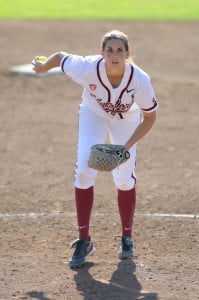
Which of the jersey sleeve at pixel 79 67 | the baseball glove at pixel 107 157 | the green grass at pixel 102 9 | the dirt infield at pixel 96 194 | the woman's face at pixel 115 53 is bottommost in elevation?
the dirt infield at pixel 96 194

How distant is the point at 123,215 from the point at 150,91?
104 cm

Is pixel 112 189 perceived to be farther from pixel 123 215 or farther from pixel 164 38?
pixel 164 38

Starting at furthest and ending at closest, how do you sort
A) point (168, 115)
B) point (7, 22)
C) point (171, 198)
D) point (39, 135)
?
point (7, 22), point (168, 115), point (39, 135), point (171, 198)

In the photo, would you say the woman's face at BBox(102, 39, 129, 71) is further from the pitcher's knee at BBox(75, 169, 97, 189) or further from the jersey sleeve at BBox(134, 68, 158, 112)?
the pitcher's knee at BBox(75, 169, 97, 189)

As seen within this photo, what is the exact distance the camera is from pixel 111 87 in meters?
6.37

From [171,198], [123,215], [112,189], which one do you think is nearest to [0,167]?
[112,189]

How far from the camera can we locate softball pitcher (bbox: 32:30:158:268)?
632 centimetres

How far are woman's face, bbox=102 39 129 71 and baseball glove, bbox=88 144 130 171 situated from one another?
23.3 inches

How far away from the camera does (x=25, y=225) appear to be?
24.5ft

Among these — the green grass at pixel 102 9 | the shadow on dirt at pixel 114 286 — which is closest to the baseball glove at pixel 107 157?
the shadow on dirt at pixel 114 286

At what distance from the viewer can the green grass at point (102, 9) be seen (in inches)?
719

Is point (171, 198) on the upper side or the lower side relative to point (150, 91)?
lower

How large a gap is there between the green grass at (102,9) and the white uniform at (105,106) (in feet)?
37.8

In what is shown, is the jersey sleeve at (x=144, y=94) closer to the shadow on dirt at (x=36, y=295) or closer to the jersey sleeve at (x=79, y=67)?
the jersey sleeve at (x=79, y=67)
